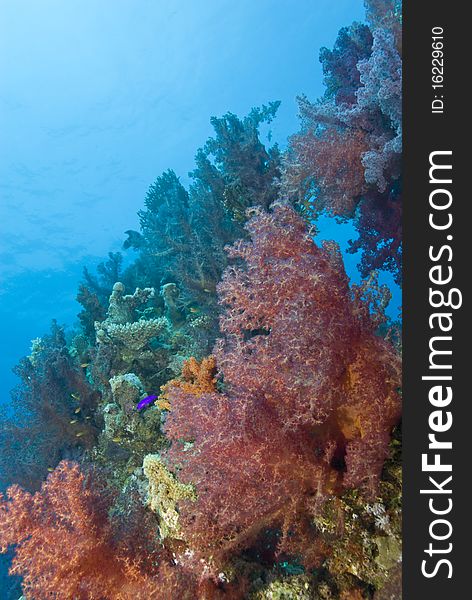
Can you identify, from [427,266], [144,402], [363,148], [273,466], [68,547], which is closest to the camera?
[427,266]

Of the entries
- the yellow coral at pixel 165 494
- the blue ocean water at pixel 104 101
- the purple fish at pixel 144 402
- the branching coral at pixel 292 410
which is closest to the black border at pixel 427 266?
the branching coral at pixel 292 410

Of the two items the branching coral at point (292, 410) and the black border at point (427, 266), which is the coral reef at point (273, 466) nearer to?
the branching coral at point (292, 410)

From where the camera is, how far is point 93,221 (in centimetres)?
5812

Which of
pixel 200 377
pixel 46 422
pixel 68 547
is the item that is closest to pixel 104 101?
pixel 46 422

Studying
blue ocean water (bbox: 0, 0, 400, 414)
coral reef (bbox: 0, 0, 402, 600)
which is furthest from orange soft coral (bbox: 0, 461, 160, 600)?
blue ocean water (bbox: 0, 0, 400, 414)

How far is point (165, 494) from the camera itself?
397cm

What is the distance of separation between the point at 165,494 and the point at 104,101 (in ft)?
166

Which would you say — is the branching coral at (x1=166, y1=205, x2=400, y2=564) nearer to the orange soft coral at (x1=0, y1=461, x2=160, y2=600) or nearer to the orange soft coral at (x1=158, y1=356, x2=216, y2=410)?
the orange soft coral at (x1=0, y1=461, x2=160, y2=600)

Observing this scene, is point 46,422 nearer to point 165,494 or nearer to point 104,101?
point 165,494

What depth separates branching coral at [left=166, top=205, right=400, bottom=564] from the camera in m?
2.78

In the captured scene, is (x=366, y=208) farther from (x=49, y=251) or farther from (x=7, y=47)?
(x=49, y=251)

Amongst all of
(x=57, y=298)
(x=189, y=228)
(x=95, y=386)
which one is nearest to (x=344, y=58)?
(x=189, y=228)

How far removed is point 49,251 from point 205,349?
5281 centimetres

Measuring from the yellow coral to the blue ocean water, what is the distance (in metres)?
41.3
